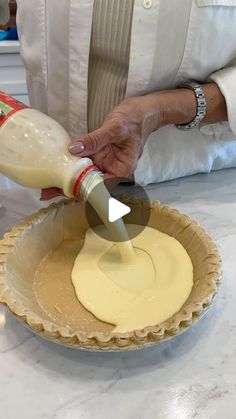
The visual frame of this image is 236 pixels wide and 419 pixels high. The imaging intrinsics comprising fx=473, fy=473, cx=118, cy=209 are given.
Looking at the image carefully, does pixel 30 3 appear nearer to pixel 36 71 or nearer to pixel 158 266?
pixel 36 71

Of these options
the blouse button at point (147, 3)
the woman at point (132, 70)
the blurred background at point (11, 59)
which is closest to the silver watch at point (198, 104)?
the woman at point (132, 70)

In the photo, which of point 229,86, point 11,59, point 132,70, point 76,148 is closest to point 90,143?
point 76,148

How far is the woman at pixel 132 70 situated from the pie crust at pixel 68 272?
0.09m

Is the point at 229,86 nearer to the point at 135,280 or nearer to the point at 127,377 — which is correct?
the point at 135,280

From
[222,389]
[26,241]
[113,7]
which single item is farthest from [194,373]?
[113,7]

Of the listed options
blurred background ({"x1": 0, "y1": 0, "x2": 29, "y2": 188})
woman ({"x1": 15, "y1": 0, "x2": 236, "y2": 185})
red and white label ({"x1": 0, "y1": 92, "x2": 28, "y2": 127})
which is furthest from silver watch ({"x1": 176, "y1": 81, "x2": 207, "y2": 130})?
blurred background ({"x1": 0, "y1": 0, "x2": 29, "y2": 188})

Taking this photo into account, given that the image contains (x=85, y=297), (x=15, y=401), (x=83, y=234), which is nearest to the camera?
(x=15, y=401)

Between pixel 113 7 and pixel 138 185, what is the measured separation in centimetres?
30

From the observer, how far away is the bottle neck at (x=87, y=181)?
0.59 metres

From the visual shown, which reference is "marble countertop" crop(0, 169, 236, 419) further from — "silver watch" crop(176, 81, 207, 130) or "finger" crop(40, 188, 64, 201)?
"silver watch" crop(176, 81, 207, 130)

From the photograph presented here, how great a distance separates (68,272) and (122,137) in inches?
8.1

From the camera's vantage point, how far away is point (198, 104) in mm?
730

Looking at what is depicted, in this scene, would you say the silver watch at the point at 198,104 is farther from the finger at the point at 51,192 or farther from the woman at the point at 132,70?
the finger at the point at 51,192

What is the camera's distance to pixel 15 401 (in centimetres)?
48
